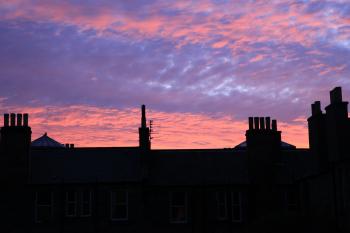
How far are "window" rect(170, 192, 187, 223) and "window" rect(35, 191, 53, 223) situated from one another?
346 inches

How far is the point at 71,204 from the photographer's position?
43312 mm

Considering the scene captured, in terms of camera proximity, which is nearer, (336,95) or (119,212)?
(336,95)

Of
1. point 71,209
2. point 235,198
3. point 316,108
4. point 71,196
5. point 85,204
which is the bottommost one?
point 71,209

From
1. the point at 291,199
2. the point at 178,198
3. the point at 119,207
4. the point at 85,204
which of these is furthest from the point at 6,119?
the point at 291,199

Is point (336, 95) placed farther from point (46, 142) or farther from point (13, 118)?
point (46, 142)

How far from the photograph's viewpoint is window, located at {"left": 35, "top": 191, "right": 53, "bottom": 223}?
4303 centimetres

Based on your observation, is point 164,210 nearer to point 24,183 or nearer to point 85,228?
point 85,228

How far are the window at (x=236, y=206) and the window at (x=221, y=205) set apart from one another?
0.58 metres

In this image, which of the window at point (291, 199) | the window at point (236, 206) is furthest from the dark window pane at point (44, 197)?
the window at point (291, 199)

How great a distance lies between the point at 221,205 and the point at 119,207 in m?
7.44

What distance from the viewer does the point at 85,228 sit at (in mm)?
42844

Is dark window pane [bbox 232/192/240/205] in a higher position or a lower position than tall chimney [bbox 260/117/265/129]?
lower

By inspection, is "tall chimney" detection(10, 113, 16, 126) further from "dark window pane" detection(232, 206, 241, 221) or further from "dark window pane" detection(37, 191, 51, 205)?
"dark window pane" detection(232, 206, 241, 221)

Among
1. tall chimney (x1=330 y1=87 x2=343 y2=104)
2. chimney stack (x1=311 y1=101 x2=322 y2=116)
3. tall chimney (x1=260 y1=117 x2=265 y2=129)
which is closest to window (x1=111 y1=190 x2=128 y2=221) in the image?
tall chimney (x1=260 y1=117 x2=265 y2=129)
